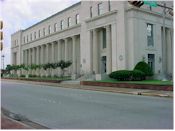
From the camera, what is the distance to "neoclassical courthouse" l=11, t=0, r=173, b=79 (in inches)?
1537

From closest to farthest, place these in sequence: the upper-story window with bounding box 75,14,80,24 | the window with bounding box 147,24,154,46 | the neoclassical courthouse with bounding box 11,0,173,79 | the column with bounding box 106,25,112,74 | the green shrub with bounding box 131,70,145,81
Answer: the green shrub with bounding box 131,70,145,81 < the neoclassical courthouse with bounding box 11,0,173,79 < the window with bounding box 147,24,154,46 < the column with bounding box 106,25,112,74 < the upper-story window with bounding box 75,14,80,24

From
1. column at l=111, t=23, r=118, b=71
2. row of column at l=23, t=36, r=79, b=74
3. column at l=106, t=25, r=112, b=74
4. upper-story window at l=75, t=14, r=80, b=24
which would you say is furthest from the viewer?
row of column at l=23, t=36, r=79, b=74

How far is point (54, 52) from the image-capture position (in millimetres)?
61875

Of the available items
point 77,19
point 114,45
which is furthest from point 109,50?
point 77,19

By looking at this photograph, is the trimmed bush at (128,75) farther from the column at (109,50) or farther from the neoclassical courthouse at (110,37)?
the column at (109,50)

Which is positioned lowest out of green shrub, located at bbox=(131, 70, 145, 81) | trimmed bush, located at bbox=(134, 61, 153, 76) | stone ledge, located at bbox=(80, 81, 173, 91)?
stone ledge, located at bbox=(80, 81, 173, 91)

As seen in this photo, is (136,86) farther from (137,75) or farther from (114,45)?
(114,45)

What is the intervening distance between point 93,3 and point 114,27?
7.48m

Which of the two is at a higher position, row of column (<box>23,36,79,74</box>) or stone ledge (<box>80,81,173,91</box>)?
row of column (<box>23,36,79,74</box>)

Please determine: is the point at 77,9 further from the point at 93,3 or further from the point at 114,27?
the point at 114,27

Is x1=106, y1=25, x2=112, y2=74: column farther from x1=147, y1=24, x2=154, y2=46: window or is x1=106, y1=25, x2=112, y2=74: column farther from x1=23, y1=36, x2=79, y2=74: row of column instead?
x1=23, y1=36, x2=79, y2=74: row of column

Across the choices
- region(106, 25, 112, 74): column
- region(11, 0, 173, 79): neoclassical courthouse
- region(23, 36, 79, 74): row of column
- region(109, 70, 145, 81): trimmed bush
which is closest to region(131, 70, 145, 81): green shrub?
region(109, 70, 145, 81): trimmed bush

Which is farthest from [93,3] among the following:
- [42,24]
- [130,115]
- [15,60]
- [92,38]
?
[15,60]

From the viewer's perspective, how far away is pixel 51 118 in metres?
10.5
